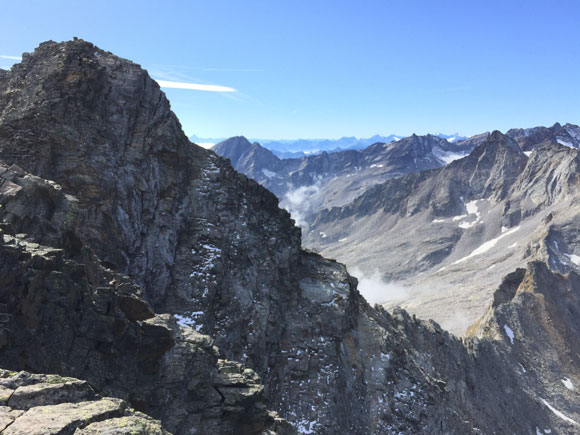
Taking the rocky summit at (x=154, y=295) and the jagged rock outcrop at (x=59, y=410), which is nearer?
the jagged rock outcrop at (x=59, y=410)

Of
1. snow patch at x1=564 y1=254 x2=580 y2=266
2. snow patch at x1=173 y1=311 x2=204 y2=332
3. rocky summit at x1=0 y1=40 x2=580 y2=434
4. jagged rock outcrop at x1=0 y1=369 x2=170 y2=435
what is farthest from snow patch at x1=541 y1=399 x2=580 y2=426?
snow patch at x1=564 y1=254 x2=580 y2=266

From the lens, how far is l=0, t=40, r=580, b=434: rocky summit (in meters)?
12.7

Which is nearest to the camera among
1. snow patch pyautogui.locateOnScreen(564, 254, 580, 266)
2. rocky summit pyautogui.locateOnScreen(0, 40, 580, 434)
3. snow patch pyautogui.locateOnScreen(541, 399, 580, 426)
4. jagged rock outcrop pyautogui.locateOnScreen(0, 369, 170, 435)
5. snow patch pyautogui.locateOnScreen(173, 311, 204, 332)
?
jagged rock outcrop pyautogui.locateOnScreen(0, 369, 170, 435)

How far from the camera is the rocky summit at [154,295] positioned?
12.7 meters

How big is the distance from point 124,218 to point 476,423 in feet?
163

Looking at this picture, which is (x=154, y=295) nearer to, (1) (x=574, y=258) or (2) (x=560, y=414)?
(2) (x=560, y=414)

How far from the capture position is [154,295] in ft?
90.6

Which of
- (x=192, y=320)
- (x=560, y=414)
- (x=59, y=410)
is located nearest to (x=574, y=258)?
(x=560, y=414)

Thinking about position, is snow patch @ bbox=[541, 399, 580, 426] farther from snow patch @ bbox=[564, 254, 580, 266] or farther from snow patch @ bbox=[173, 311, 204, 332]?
snow patch @ bbox=[564, 254, 580, 266]

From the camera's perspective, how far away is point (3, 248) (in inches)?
488

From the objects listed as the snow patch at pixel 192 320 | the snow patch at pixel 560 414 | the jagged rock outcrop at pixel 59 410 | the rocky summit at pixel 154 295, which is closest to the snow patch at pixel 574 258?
the snow patch at pixel 560 414

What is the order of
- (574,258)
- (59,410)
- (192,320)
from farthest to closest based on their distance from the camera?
(574,258) < (192,320) < (59,410)

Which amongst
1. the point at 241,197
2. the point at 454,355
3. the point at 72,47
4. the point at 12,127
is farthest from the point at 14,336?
the point at 454,355

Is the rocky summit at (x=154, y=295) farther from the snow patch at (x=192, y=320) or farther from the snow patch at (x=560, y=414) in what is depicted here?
the snow patch at (x=560, y=414)
